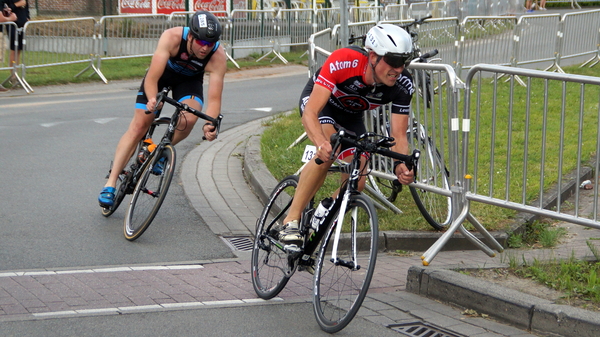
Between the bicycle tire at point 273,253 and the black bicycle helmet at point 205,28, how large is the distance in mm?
1677

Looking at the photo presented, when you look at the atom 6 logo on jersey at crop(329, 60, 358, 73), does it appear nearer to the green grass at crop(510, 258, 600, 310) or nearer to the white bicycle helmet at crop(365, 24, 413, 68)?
the white bicycle helmet at crop(365, 24, 413, 68)

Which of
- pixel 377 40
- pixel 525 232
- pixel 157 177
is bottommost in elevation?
pixel 525 232

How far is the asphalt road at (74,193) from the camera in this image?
21.2ft

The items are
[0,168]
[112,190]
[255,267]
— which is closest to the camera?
[255,267]

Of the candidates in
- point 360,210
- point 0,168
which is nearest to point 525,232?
point 360,210

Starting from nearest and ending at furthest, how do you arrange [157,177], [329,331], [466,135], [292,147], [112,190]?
1. [329,331]
2. [466,135]
3. [157,177]
4. [112,190]
5. [292,147]

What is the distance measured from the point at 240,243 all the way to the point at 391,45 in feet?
8.88

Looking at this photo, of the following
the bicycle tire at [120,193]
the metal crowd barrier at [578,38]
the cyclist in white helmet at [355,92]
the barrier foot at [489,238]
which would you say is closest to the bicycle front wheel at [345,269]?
the cyclist in white helmet at [355,92]

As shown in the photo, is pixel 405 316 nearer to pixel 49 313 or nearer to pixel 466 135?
pixel 466 135

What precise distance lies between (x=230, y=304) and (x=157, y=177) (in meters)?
1.91

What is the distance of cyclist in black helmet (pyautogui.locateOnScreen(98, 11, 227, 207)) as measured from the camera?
6758 millimetres

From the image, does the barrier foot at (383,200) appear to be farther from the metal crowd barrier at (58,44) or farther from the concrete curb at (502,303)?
the metal crowd barrier at (58,44)

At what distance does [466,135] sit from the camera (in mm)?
6043

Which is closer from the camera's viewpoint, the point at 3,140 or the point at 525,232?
the point at 525,232
